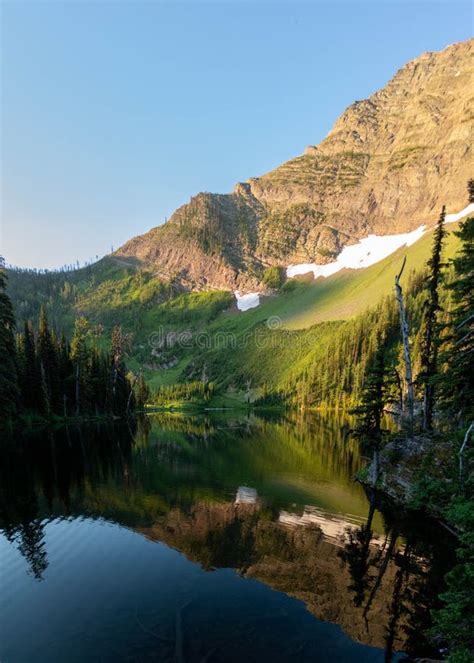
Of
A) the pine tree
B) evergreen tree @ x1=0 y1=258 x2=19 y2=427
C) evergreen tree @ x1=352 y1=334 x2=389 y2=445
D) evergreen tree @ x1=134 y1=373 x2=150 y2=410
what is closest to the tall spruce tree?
evergreen tree @ x1=352 y1=334 x2=389 y2=445

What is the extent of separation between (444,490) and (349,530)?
824cm

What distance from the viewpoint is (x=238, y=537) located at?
26.5 meters

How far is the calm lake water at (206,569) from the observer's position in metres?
15.5

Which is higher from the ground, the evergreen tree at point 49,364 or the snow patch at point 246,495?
the evergreen tree at point 49,364

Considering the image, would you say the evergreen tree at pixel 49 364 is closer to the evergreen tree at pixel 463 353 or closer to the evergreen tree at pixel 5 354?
the evergreen tree at pixel 5 354

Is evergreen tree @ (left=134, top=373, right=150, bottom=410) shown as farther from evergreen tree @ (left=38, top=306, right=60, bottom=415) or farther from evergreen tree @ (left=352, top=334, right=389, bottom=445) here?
evergreen tree @ (left=352, top=334, right=389, bottom=445)

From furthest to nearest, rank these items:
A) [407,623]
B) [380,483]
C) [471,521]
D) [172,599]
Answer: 1. [380,483]
2. [172,599]
3. [407,623]
4. [471,521]

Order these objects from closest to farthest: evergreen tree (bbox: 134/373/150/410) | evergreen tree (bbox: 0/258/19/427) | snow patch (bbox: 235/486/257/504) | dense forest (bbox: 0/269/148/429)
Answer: snow patch (bbox: 235/486/257/504) → evergreen tree (bbox: 0/258/19/427) → dense forest (bbox: 0/269/148/429) → evergreen tree (bbox: 134/373/150/410)

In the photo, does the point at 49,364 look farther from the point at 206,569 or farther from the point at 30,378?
the point at 206,569

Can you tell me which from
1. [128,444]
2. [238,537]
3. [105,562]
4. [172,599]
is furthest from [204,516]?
[128,444]

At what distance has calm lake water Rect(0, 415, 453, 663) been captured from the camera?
50.9 ft

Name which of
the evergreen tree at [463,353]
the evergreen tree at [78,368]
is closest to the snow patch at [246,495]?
the evergreen tree at [463,353]

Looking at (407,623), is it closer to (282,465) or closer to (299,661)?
(299,661)

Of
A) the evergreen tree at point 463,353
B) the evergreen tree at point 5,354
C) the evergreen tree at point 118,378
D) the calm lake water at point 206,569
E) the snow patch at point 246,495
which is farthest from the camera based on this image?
the evergreen tree at point 118,378
